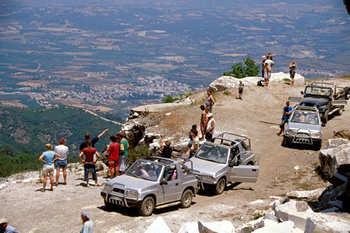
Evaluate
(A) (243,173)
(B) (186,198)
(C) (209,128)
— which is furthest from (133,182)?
(C) (209,128)

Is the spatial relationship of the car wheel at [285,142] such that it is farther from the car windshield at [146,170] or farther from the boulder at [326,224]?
the boulder at [326,224]

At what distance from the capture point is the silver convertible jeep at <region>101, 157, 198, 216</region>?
14.7m

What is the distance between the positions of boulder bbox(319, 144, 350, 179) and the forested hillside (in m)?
53.8

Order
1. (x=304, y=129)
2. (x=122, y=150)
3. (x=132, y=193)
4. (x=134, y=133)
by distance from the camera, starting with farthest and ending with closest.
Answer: (x=134, y=133)
(x=304, y=129)
(x=122, y=150)
(x=132, y=193)

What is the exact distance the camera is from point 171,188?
15.6 m

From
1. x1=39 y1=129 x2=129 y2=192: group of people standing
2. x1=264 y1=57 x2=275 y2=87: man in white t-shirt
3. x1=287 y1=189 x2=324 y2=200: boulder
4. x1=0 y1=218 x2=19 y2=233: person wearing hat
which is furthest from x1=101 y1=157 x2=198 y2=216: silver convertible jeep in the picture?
x1=264 y1=57 x2=275 y2=87: man in white t-shirt

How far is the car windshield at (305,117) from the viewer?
24312mm

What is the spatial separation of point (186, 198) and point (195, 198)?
1.49 m

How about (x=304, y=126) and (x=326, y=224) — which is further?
(x=304, y=126)

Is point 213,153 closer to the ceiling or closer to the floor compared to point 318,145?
closer to the ceiling

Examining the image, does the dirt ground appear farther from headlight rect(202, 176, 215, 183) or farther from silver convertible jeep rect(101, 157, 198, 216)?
headlight rect(202, 176, 215, 183)

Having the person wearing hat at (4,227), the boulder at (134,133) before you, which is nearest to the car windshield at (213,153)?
the person wearing hat at (4,227)

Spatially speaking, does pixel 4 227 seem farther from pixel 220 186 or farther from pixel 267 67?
pixel 267 67

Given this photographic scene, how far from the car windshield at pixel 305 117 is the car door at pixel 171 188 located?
33.5 feet
